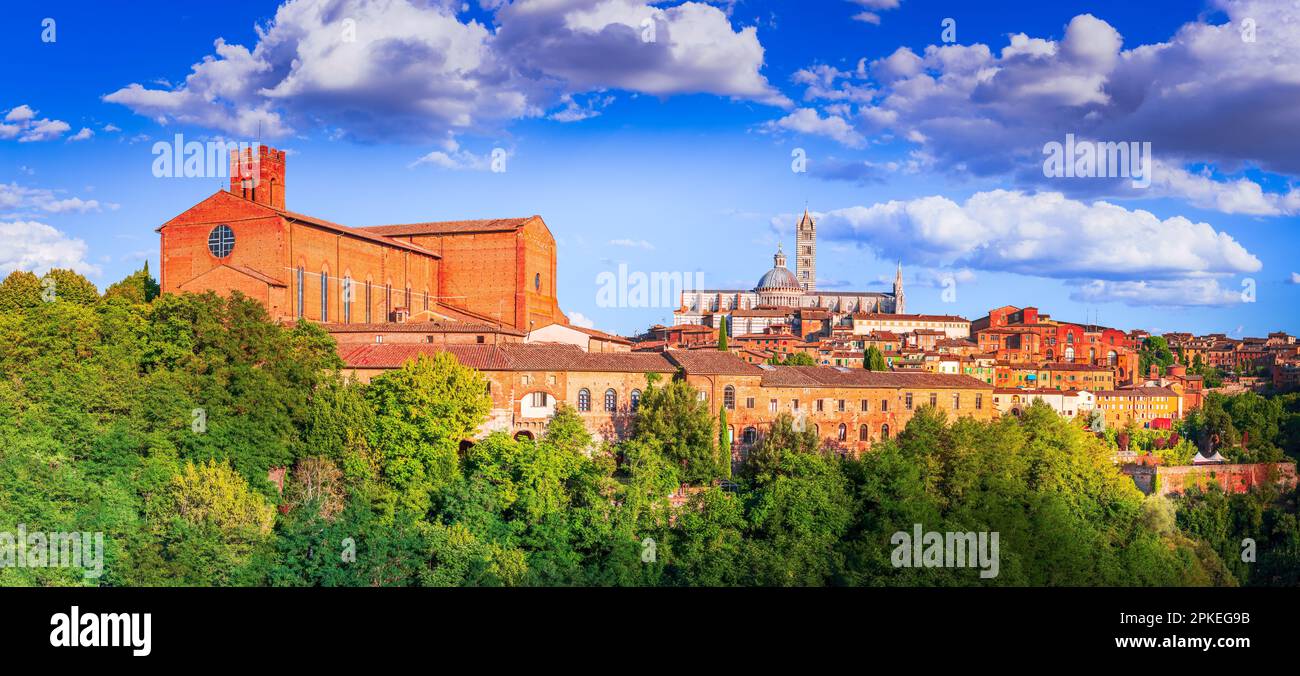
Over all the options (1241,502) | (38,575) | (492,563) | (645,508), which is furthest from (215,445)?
(1241,502)

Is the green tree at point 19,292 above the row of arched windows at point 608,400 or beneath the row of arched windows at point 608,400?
above

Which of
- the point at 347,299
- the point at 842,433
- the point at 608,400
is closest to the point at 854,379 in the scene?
the point at 842,433

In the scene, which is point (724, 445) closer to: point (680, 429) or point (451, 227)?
point (680, 429)

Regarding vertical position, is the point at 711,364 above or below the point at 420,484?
above

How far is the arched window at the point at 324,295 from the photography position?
38.1 meters

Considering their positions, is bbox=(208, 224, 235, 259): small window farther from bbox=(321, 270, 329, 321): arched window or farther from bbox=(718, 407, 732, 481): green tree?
bbox=(718, 407, 732, 481): green tree

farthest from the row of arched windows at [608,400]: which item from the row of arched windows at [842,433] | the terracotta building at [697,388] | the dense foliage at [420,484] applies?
the row of arched windows at [842,433]

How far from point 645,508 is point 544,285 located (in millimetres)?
20124

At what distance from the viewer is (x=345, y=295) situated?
39.6m

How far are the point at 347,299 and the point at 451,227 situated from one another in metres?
7.15
